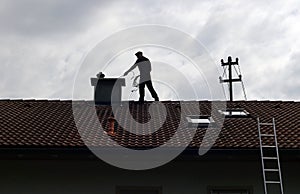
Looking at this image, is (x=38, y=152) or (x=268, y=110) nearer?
(x=38, y=152)

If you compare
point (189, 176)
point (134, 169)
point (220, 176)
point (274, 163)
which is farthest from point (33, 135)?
point (274, 163)

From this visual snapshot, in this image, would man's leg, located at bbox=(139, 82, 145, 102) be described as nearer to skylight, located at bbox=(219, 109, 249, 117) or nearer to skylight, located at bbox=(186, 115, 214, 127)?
skylight, located at bbox=(186, 115, 214, 127)

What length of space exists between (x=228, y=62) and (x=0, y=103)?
10892mm

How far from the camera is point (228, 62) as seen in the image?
20.5 metres

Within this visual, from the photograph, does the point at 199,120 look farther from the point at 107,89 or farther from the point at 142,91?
the point at 107,89

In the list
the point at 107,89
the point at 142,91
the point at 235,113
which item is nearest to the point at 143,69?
the point at 142,91

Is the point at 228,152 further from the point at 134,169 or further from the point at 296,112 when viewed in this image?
the point at 296,112

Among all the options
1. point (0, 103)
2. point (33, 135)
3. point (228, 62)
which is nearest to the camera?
point (33, 135)

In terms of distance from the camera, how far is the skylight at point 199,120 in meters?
10.4

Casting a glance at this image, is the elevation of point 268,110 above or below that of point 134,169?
above

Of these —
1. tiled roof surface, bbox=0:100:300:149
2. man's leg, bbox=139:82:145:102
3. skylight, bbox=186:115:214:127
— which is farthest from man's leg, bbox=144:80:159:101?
skylight, bbox=186:115:214:127

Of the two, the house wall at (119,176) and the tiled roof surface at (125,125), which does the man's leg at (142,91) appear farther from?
the house wall at (119,176)

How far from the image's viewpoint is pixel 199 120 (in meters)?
11.0

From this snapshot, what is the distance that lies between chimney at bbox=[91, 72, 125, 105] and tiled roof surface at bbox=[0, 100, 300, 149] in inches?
14.9
